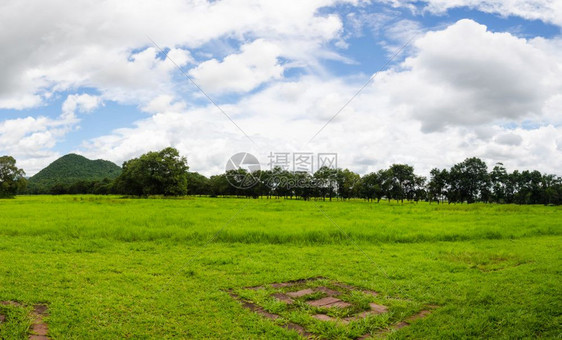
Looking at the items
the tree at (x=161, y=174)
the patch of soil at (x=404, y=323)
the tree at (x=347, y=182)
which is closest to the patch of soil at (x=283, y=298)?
the patch of soil at (x=404, y=323)

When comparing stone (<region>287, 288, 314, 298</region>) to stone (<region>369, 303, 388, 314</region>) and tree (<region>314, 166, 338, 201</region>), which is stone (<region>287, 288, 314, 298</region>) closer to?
stone (<region>369, 303, 388, 314</region>)

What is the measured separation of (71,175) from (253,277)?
13034cm

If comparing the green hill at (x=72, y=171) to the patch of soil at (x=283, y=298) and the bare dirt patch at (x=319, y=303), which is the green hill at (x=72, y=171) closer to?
the bare dirt patch at (x=319, y=303)

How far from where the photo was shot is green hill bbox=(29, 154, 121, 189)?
109m

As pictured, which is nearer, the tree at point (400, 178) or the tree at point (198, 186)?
the tree at point (400, 178)

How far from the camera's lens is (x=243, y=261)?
9078mm

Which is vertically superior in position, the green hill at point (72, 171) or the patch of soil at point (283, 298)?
the green hill at point (72, 171)

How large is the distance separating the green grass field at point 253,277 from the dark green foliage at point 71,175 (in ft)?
321

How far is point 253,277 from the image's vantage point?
754 centimetres

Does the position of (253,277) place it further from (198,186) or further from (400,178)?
(198,186)

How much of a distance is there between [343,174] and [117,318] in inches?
3240

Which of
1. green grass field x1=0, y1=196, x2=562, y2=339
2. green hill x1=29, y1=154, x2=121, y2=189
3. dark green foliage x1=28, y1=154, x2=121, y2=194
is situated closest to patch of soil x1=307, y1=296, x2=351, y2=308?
green grass field x1=0, y1=196, x2=562, y2=339

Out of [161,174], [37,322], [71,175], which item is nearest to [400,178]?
[161,174]

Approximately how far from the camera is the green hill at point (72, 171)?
10894cm
